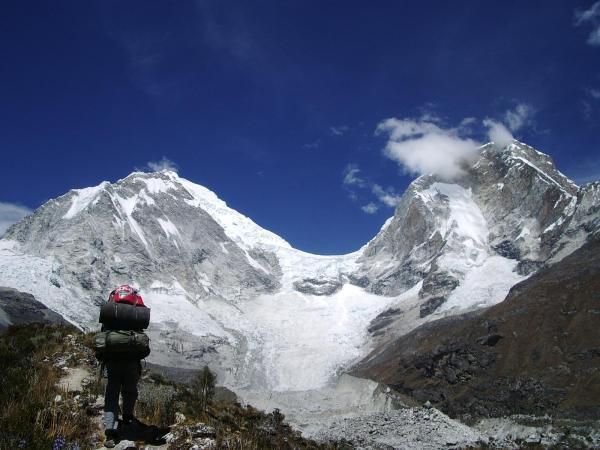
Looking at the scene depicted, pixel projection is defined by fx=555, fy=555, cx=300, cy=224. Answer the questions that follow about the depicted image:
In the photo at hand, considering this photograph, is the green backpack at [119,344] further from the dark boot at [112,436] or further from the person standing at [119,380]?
the dark boot at [112,436]

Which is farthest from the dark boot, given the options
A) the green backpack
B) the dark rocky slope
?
the dark rocky slope

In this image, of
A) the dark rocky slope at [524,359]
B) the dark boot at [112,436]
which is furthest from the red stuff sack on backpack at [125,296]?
the dark rocky slope at [524,359]

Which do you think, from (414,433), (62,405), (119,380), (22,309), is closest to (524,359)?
(414,433)

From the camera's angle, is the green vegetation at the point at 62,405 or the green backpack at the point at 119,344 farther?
the green backpack at the point at 119,344

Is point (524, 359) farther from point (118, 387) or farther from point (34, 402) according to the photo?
point (34, 402)

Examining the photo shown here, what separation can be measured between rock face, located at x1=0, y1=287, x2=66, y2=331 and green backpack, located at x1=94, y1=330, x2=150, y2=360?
148194 millimetres

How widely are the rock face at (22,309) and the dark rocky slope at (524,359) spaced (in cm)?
9296

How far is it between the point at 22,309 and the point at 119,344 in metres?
167

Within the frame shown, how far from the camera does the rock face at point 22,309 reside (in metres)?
147

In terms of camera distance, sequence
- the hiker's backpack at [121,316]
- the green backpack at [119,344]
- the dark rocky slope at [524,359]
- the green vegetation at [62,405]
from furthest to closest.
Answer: the dark rocky slope at [524,359] < the hiker's backpack at [121,316] < the green backpack at [119,344] < the green vegetation at [62,405]

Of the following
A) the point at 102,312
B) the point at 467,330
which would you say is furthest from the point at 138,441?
the point at 467,330

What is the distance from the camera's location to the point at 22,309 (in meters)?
157

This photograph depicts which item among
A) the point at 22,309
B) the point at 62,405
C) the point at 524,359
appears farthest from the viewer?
the point at 22,309

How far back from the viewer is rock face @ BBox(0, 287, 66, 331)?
146750 mm
